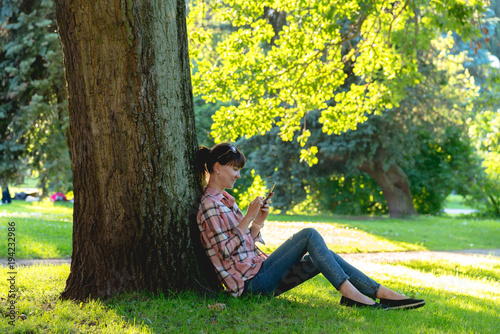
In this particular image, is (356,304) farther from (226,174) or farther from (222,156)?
(222,156)

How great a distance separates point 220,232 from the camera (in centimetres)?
434

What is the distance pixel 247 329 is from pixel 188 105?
1992 millimetres

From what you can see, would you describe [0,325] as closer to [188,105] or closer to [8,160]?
[188,105]

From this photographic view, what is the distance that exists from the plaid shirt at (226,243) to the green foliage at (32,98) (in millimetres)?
11583

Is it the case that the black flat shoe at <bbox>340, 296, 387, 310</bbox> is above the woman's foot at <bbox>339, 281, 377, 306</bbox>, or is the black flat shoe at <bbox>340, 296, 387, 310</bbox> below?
below

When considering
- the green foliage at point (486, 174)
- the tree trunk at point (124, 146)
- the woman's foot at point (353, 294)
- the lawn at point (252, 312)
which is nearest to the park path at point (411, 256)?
the lawn at point (252, 312)

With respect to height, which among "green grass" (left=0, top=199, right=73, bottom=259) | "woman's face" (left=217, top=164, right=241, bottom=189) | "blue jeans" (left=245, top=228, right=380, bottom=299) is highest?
"woman's face" (left=217, top=164, right=241, bottom=189)

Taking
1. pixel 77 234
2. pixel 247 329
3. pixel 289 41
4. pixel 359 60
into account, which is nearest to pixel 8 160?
pixel 289 41

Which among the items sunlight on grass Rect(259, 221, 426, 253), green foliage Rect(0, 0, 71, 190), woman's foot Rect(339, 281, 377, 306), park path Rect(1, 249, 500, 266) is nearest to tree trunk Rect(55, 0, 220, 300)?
woman's foot Rect(339, 281, 377, 306)

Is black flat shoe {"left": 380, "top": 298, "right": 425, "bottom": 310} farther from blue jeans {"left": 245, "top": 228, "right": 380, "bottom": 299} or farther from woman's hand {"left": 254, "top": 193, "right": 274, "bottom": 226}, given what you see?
woman's hand {"left": 254, "top": 193, "right": 274, "bottom": 226}

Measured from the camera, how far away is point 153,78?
423 cm

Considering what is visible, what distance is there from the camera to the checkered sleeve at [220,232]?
171 inches

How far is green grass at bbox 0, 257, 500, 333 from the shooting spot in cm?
377

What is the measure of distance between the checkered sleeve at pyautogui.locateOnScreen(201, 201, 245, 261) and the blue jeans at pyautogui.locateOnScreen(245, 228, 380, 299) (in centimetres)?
35
